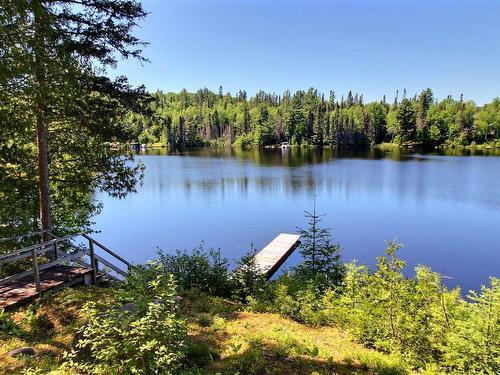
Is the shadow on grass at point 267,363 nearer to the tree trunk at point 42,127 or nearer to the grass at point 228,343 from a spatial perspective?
the grass at point 228,343

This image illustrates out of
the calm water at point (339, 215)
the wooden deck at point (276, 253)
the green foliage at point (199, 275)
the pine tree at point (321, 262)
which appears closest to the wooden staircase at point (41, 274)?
the green foliage at point (199, 275)

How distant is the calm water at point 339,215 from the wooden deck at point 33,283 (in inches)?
441

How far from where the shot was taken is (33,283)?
28.7ft

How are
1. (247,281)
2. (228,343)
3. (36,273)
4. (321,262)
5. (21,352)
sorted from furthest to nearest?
(321,262)
(247,281)
(36,273)
(228,343)
(21,352)

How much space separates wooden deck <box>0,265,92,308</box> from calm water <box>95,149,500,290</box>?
11.2 metres

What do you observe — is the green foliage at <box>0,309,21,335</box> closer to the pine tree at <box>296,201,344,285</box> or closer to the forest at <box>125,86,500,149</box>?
the pine tree at <box>296,201,344,285</box>

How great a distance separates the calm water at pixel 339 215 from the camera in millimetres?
21109

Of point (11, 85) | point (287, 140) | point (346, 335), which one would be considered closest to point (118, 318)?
point (11, 85)

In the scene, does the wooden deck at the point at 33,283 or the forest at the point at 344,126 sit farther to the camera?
the forest at the point at 344,126

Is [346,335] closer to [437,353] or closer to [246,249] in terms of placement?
[437,353]

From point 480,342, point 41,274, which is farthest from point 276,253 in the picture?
point 480,342

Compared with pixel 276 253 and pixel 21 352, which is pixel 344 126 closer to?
pixel 276 253

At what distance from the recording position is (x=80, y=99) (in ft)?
32.7

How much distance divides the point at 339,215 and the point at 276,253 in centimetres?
1042
